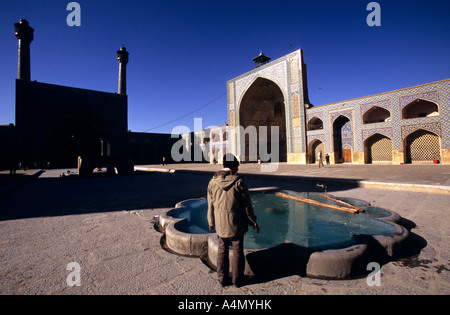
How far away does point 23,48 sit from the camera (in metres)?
19.0

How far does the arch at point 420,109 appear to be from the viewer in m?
14.5

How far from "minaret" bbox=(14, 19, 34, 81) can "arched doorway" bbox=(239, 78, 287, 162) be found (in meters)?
19.9

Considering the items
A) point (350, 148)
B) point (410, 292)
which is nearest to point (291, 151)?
point (350, 148)

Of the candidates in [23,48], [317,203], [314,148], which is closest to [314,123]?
[314,148]

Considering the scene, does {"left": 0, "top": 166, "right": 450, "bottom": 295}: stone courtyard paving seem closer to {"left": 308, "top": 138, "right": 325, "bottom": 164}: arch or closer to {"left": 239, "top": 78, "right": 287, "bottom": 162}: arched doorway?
{"left": 308, "top": 138, "right": 325, "bottom": 164}: arch

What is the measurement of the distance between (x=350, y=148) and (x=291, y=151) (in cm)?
469

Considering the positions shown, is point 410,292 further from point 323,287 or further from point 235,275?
point 235,275

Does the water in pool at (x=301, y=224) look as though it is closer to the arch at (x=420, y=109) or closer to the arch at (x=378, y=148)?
the arch at (x=378, y=148)

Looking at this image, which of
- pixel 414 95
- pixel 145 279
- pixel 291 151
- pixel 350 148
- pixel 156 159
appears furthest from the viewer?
pixel 156 159

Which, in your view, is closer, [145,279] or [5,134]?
[145,279]

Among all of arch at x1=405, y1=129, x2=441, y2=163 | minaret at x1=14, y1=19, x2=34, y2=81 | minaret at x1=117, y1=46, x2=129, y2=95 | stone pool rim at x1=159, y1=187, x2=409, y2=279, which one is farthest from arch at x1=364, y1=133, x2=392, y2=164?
minaret at x1=14, y1=19, x2=34, y2=81

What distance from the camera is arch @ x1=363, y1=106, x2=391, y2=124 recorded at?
16.3 metres

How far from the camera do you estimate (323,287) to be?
4.99 ft
